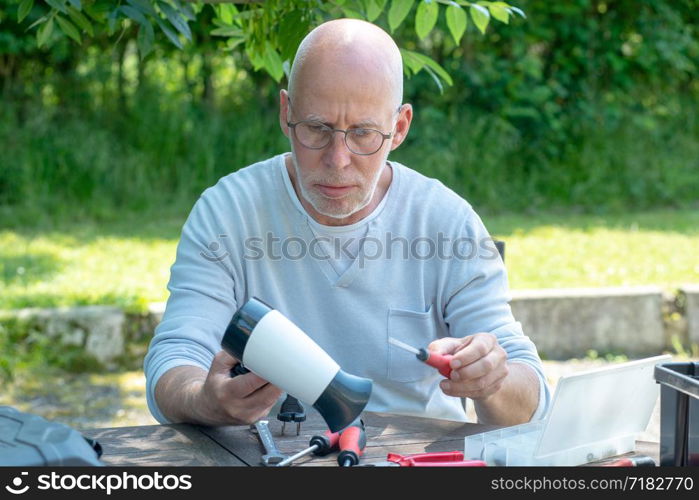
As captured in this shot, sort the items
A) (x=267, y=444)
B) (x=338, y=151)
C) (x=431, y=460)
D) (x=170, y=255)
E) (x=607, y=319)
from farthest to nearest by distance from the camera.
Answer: (x=170, y=255), (x=607, y=319), (x=338, y=151), (x=267, y=444), (x=431, y=460)

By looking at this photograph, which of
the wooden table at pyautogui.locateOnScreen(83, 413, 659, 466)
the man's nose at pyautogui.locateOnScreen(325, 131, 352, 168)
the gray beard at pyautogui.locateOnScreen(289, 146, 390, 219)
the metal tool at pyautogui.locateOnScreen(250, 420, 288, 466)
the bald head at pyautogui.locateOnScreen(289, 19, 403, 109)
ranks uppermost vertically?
the bald head at pyautogui.locateOnScreen(289, 19, 403, 109)

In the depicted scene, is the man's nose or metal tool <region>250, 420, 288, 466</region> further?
the man's nose

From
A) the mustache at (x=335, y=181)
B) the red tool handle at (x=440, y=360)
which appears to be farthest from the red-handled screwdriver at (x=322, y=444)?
the mustache at (x=335, y=181)

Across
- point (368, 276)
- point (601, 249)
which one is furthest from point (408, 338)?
point (601, 249)

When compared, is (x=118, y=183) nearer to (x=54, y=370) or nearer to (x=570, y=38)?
(x=54, y=370)

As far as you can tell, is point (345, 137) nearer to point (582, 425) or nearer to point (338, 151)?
point (338, 151)

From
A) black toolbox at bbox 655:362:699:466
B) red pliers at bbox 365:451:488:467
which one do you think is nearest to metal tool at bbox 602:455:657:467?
black toolbox at bbox 655:362:699:466

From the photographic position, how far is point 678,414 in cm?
160

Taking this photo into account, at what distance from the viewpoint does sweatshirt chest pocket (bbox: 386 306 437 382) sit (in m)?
2.42

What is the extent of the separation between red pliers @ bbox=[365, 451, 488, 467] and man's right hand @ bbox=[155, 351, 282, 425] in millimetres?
234

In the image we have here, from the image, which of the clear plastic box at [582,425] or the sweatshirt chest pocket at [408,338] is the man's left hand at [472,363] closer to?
the clear plastic box at [582,425]

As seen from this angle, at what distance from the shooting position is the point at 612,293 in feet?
17.7

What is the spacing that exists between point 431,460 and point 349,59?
971mm

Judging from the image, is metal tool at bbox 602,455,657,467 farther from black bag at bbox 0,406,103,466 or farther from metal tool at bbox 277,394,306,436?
black bag at bbox 0,406,103,466
